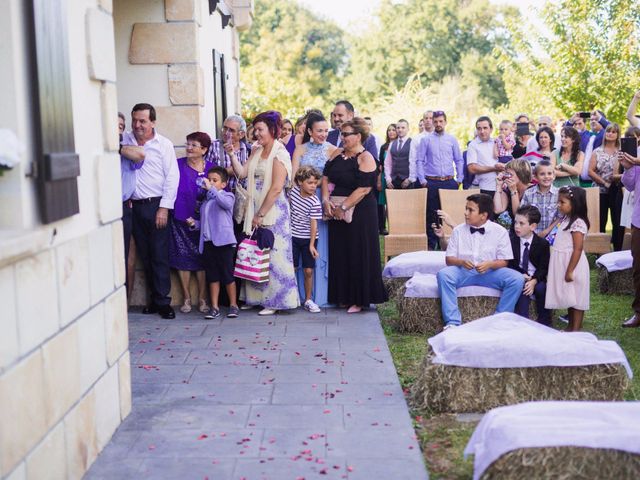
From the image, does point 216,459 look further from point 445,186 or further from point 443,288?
point 445,186

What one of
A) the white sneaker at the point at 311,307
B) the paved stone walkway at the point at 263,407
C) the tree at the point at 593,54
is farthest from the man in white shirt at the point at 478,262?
the tree at the point at 593,54

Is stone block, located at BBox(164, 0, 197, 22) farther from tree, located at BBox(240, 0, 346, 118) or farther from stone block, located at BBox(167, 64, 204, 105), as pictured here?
tree, located at BBox(240, 0, 346, 118)

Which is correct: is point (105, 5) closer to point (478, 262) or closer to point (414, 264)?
point (478, 262)

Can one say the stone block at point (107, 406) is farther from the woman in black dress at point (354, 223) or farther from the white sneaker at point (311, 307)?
the woman in black dress at point (354, 223)

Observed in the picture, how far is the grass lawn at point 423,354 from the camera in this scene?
468 centimetres

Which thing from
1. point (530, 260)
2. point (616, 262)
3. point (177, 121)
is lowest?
point (616, 262)

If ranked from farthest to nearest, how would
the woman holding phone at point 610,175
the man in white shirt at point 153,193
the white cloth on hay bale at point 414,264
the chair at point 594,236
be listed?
the woman holding phone at point 610,175, the chair at point 594,236, the white cloth on hay bale at point 414,264, the man in white shirt at point 153,193

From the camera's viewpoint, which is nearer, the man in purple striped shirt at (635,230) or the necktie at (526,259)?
the man in purple striped shirt at (635,230)

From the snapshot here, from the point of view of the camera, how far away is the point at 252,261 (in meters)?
8.40

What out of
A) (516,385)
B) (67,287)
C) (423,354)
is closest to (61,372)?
(67,287)

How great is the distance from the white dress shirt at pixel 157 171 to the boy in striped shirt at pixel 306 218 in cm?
121

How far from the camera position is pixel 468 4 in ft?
172

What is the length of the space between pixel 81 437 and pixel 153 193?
413cm

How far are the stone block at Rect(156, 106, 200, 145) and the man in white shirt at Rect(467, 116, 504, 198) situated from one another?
445cm
